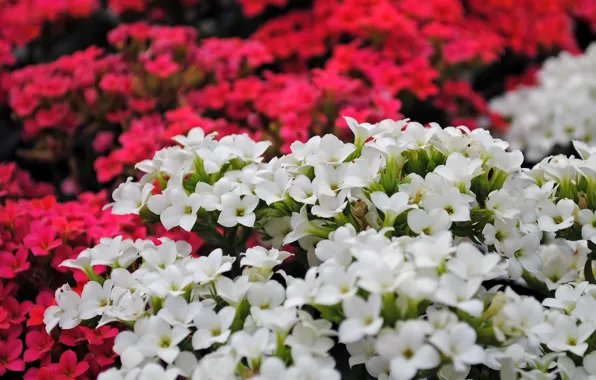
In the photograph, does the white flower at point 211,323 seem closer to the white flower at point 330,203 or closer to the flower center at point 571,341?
the white flower at point 330,203

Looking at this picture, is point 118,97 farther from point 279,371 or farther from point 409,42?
point 279,371

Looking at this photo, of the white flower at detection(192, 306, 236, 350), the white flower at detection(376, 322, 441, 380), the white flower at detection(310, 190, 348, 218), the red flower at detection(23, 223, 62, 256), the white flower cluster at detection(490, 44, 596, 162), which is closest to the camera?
the white flower at detection(376, 322, 441, 380)

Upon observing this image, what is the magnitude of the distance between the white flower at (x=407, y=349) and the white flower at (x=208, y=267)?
27 centimetres

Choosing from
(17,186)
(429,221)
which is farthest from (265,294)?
(17,186)

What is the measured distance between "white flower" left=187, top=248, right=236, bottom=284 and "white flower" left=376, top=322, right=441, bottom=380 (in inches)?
10.8

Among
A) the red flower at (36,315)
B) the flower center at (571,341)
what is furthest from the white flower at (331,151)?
the red flower at (36,315)

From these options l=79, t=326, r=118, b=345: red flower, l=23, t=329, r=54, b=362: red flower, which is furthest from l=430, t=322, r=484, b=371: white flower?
l=23, t=329, r=54, b=362: red flower

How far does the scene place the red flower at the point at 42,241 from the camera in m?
1.25

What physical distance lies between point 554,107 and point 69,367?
5.01 feet

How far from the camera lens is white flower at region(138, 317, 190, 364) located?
2.99 feet

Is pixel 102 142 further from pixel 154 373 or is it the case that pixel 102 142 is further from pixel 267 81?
pixel 154 373

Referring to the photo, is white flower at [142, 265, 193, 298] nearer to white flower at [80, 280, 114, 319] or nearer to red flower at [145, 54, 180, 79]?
white flower at [80, 280, 114, 319]

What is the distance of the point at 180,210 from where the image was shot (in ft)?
3.67

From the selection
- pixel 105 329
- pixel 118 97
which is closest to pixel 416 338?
pixel 105 329
